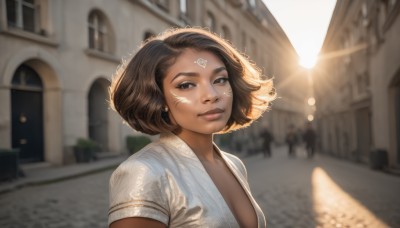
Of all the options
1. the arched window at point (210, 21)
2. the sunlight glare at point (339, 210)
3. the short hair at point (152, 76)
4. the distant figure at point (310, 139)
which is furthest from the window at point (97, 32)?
the short hair at point (152, 76)

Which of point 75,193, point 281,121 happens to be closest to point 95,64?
point 75,193

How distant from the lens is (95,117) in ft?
50.3

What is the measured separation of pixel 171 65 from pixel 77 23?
12.1m

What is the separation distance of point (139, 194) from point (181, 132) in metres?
0.56

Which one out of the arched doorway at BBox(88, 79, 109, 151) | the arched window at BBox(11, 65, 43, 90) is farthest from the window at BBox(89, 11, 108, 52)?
the arched window at BBox(11, 65, 43, 90)

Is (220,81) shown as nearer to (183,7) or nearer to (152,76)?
(152,76)

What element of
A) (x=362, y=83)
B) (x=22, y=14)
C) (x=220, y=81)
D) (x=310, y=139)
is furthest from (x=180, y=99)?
(x=310, y=139)

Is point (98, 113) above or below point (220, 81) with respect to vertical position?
above

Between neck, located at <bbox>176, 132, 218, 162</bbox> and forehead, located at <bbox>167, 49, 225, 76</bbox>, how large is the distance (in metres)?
0.31

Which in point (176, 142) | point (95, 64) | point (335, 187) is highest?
point (95, 64)

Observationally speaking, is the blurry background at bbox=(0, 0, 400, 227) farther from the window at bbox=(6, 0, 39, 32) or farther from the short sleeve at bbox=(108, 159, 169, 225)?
the short sleeve at bbox=(108, 159, 169, 225)

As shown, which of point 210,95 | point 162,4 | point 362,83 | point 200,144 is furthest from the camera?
point 162,4

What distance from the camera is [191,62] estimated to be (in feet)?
5.69

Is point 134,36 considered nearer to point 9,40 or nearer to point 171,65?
point 9,40
